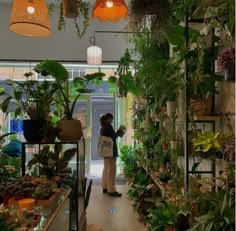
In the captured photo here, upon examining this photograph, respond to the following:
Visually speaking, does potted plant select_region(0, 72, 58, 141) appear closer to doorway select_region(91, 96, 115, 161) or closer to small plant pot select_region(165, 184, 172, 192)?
small plant pot select_region(165, 184, 172, 192)

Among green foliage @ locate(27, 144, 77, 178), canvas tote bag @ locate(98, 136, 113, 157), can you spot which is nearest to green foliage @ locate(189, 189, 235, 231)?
green foliage @ locate(27, 144, 77, 178)

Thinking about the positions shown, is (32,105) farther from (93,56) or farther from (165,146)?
(93,56)

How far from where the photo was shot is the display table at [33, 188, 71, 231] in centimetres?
200

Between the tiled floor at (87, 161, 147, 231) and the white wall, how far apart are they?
2.90 metres

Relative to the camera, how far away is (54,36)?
21.8 ft

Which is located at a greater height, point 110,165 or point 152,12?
point 152,12

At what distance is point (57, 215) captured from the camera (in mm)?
2326

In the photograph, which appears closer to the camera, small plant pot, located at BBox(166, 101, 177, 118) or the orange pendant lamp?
the orange pendant lamp

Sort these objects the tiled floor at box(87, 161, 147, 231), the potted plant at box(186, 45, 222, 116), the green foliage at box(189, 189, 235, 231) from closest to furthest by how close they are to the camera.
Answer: the green foliage at box(189, 189, 235, 231) < the potted plant at box(186, 45, 222, 116) < the tiled floor at box(87, 161, 147, 231)

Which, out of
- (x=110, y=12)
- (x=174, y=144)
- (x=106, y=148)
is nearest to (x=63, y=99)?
(x=110, y=12)

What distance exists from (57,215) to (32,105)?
4.17ft

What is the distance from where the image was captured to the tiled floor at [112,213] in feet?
14.3

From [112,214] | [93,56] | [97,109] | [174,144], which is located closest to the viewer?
[174,144]

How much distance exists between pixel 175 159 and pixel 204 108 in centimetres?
87
